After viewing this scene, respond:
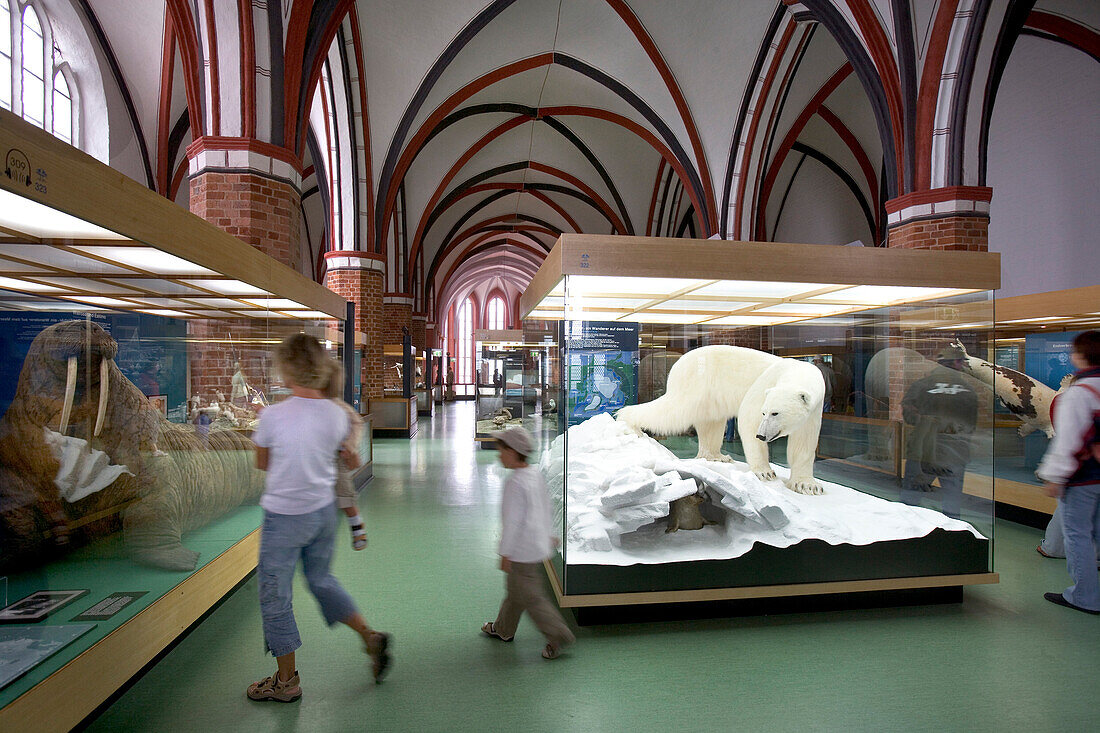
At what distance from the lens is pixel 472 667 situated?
289 cm

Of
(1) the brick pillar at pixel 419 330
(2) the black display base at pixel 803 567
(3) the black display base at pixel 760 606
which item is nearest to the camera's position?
(2) the black display base at pixel 803 567

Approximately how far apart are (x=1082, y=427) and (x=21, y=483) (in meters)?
5.17

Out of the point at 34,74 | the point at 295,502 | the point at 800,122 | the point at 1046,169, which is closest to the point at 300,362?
the point at 295,502

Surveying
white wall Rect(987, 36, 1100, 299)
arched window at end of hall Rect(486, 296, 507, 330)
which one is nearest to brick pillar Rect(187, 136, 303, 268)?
white wall Rect(987, 36, 1100, 299)

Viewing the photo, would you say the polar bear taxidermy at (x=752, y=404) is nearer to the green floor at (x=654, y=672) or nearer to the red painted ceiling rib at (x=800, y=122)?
the green floor at (x=654, y=672)

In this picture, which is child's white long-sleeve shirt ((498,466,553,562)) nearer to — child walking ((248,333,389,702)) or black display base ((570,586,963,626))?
child walking ((248,333,389,702))

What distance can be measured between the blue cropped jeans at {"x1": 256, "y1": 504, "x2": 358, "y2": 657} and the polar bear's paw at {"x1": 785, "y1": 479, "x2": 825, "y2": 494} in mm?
2931

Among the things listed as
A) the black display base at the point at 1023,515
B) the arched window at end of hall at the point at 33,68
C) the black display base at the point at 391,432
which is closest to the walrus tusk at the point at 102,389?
the black display base at the point at 1023,515

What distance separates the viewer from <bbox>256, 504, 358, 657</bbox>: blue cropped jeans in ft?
7.86

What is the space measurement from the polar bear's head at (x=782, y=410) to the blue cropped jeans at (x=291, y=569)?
2704 mm

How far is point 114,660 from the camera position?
2.38m

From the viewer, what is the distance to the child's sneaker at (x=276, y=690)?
2562mm

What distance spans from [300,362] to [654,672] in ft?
7.16

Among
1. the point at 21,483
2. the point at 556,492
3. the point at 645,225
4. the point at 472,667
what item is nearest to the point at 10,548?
the point at 21,483
